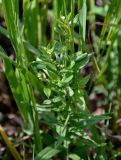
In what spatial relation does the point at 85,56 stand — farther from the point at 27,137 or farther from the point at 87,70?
the point at 87,70

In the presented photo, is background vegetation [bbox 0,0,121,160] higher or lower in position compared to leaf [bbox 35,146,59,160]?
higher

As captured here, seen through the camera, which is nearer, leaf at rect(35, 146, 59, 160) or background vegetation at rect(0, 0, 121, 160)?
background vegetation at rect(0, 0, 121, 160)

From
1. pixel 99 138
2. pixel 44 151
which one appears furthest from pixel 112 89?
pixel 44 151

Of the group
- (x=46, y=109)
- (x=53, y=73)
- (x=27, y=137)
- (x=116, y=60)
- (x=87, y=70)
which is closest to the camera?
(x=53, y=73)

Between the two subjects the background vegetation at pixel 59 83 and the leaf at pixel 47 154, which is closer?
the background vegetation at pixel 59 83

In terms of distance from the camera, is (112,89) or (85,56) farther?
(112,89)

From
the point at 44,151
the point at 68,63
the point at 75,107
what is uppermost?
the point at 68,63

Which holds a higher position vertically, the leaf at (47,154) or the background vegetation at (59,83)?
the background vegetation at (59,83)
